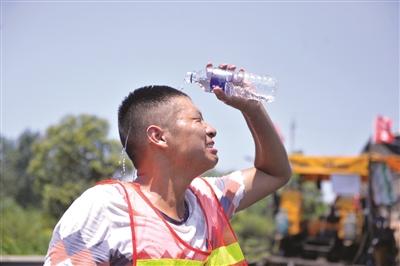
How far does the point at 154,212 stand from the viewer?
202cm

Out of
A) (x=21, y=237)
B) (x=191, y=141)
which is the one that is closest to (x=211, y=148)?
(x=191, y=141)

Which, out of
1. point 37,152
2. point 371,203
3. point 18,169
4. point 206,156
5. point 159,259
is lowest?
point 18,169

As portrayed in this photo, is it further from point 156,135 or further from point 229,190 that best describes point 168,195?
point 229,190

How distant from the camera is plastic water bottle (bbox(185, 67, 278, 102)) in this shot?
7.70ft

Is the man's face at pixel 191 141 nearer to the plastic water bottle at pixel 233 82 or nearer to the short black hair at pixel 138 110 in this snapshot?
the short black hair at pixel 138 110

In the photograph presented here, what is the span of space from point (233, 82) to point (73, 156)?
29.1 metres

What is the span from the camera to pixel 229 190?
8.13 feet

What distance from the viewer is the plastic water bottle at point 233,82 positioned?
235cm

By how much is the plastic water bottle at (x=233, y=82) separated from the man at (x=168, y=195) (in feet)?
0.12

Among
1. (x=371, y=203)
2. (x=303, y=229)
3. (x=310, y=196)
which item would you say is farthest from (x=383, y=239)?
(x=310, y=196)

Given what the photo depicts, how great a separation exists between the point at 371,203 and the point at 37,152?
2546 centimetres

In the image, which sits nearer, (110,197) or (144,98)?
(110,197)

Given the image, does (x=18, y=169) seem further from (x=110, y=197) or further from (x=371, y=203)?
(x=110, y=197)

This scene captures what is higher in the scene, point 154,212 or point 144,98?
point 144,98
